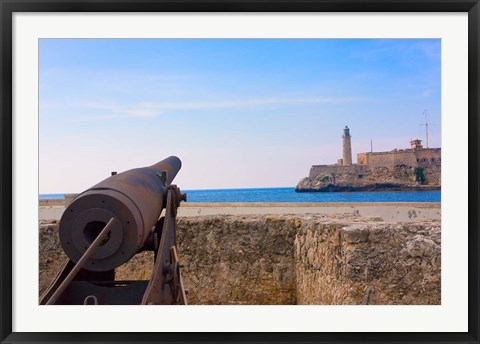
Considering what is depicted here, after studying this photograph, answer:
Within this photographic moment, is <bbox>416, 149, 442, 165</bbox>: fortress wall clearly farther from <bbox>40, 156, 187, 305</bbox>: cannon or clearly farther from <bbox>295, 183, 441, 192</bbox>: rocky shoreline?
<bbox>40, 156, 187, 305</bbox>: cannon

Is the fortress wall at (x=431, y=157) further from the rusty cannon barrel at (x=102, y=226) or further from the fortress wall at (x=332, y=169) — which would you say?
the fortress wall at (x=332, y=169)

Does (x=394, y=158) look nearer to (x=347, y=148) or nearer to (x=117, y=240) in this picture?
(x=347, y=148)

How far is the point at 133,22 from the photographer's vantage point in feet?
11.5

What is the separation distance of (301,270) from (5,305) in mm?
6856

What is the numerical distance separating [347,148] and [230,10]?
18.3m

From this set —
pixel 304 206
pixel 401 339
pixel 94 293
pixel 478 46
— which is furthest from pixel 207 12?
pixel 304 206

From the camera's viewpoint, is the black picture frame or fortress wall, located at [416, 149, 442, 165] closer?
the black picture frame

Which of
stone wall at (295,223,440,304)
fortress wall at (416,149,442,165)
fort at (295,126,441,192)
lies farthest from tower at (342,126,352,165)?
stone wall at (295,223,440,304)

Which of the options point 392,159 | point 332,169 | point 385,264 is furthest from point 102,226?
point 332,169

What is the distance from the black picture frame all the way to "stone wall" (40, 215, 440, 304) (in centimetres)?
378

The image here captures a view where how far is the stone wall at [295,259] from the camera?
709cm

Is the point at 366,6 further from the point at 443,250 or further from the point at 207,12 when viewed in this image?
the point at 443,250

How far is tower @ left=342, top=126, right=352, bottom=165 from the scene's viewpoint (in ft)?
66.3

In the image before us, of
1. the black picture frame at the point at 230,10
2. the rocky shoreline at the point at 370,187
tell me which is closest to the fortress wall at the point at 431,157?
the rocky shoreline at the point at 370,187
